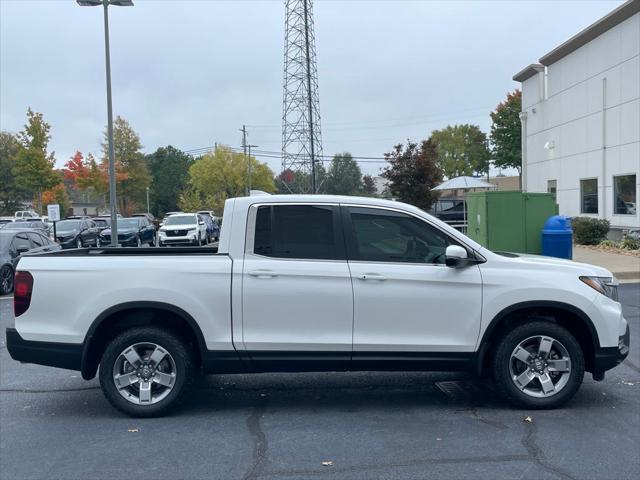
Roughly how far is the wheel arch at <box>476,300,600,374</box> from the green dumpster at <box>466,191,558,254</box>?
979cm

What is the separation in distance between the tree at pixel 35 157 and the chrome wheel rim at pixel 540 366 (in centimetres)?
4059

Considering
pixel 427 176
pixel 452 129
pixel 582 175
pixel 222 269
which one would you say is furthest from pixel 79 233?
pixel 452 129

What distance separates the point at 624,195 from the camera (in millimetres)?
22531

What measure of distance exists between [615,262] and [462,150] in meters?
52.2

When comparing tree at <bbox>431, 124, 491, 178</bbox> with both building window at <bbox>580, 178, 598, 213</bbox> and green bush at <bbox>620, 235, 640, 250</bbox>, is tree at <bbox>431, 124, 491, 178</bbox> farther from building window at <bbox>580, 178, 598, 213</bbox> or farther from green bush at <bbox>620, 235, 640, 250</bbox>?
green bush at <bbox>620, 235, 640, 250</bbox>

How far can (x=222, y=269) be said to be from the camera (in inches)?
221

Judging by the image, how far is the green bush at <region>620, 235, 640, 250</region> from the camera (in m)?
20.5

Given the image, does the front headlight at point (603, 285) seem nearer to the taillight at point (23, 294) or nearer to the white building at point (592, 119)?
the taillight at point (23, 294)

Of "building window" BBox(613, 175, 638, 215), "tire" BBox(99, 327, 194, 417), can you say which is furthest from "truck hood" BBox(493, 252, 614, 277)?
"building window" BBox(613, 175, 638, 215)

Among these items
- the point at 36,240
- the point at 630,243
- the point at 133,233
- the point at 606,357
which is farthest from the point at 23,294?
the point at 133,233

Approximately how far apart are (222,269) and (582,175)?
22.9 metres

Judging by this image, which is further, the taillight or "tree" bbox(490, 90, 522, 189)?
"tree" bbox(490, 90, 522, 189)

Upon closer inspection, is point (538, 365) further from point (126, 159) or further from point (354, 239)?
point (126, 159)

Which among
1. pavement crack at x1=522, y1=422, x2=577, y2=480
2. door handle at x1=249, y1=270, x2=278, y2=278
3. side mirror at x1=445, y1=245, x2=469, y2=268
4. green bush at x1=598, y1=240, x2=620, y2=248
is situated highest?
side mirror at x1=445, y1=245, x2=469, y2=268
